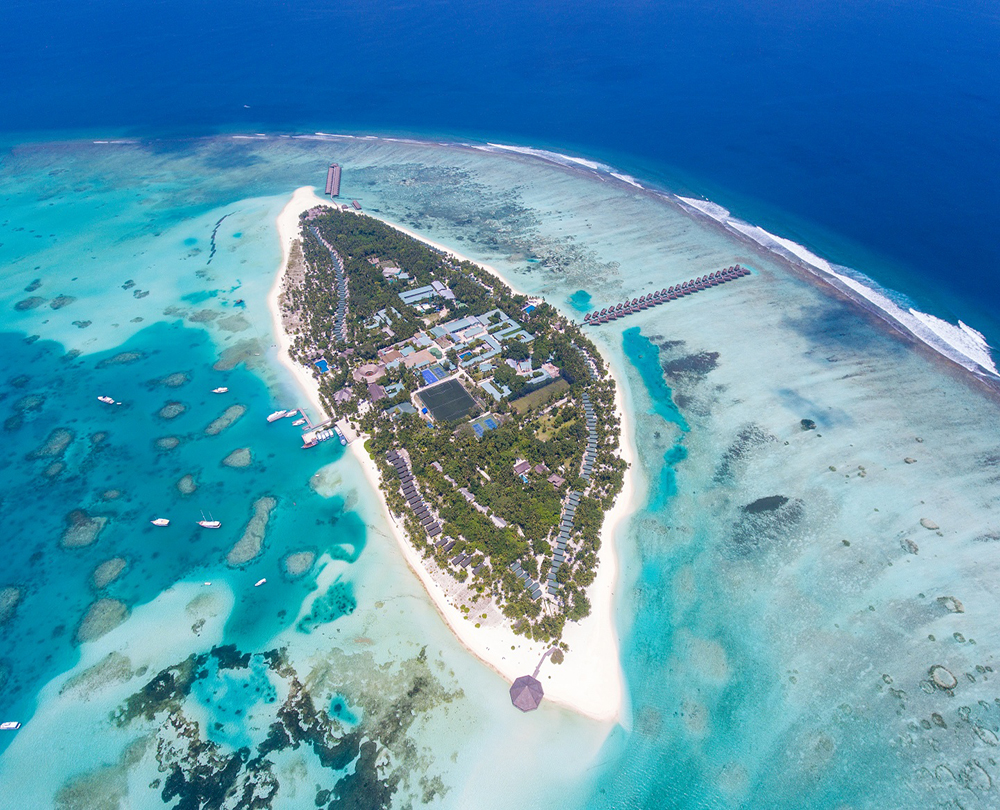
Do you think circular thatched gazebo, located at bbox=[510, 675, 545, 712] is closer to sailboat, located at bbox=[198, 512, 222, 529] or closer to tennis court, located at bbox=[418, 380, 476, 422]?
tennis court, located at bbox=[418, 380, 476, 422]

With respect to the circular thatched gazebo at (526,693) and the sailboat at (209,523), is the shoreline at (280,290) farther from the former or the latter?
the circular thatched gazebo at (526,693)

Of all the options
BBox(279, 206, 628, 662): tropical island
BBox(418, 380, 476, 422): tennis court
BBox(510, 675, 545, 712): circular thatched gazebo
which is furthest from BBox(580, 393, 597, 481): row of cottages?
BBox(510, 675, 545, 712): circular thatched gazebo

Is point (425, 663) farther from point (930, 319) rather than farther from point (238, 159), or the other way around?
point (238, 159)

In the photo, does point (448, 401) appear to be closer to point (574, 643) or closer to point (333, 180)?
point (574, 643)

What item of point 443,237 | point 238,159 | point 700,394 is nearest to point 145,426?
point 443,237

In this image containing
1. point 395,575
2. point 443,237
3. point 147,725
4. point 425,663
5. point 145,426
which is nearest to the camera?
point 147,725
